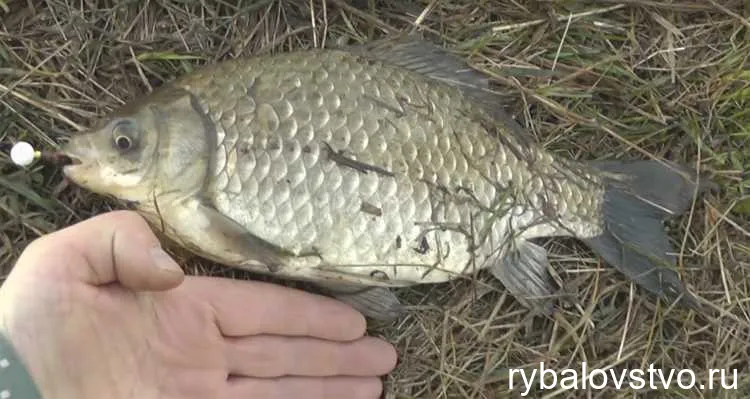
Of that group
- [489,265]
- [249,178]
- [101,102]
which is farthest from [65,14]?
[489,265]

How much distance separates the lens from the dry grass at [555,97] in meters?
2.30

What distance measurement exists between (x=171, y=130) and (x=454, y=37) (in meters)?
0.88

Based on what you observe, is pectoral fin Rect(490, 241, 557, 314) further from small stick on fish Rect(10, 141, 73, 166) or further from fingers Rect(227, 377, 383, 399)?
small stick on fish Rect(10, 141, 73, 166)

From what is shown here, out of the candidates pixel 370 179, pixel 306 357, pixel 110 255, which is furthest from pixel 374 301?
pixel 110 255

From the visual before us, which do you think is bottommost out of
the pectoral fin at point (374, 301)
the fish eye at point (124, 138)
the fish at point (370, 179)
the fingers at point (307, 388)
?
the fingers at point (307, 388)

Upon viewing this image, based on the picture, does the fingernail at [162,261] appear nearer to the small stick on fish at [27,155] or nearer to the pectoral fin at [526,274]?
the small stick on fish at [27,155]

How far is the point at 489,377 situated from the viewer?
2.36m

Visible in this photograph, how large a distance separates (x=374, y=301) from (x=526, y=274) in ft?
1.40

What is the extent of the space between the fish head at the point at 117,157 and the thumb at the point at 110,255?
0.40 ft

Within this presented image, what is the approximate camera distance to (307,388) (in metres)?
2.26

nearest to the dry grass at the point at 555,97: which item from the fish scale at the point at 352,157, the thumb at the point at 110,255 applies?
the fish scale at the point at 352,157

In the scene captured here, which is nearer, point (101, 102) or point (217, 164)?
point (217, 164)

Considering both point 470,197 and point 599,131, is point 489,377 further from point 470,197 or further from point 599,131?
point 599,131

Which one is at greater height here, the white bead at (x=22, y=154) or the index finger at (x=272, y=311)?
the white bead at (x=22, y=154)
